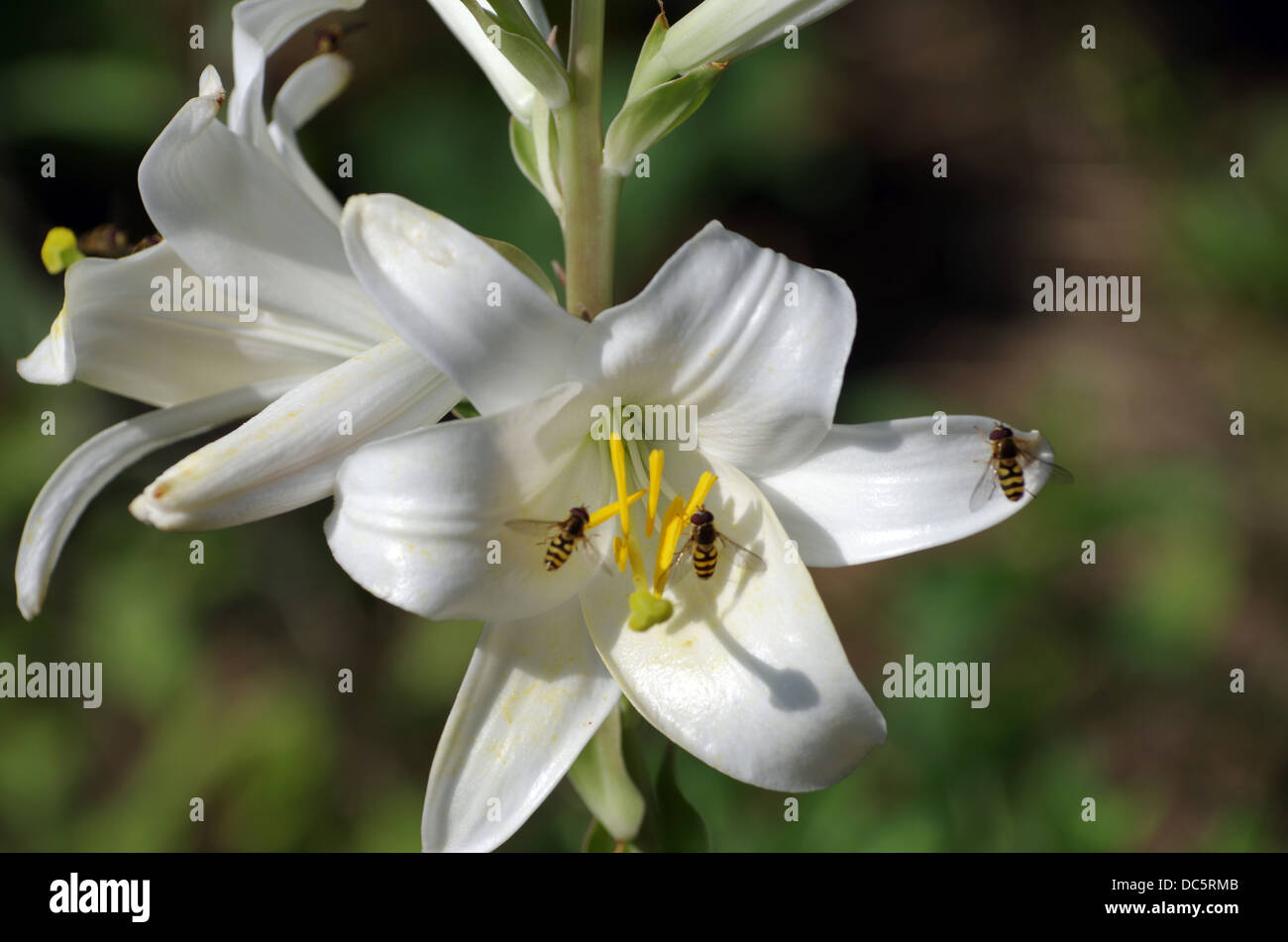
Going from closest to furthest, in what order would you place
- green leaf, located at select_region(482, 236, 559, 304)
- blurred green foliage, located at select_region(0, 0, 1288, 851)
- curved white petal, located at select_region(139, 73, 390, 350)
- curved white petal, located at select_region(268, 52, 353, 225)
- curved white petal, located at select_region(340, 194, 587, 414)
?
curved white petal, located at select_region(340, 194, 587, 414) < curved white petal, located at select_region(139, 73, 390, 350) < green leaf, located at select_region(482, 236, 559, 304) < curved white petal, located at select_region(268, 52, 353, 225) < blurred green foliage, located at select_region(0, 0, 1288, 851)

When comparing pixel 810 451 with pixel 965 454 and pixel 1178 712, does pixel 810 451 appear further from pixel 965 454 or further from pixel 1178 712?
pixel 1178 712

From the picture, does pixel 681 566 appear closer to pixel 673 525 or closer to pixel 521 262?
pixel 673 525

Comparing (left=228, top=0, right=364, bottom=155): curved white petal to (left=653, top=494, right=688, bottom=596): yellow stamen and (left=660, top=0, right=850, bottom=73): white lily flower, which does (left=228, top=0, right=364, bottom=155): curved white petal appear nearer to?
(left=660, top=0, right=850, bottom=73): white lily flower

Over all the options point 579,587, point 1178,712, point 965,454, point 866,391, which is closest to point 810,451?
point 965,454

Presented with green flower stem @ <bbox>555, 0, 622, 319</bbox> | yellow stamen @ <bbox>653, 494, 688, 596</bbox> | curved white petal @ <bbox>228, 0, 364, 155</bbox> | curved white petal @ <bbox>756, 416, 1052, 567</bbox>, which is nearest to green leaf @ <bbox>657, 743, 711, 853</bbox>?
yellow stamen @ <bbox>653, 494, 688, 596</bbox>

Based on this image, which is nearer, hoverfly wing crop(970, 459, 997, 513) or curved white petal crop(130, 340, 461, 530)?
curved white petal crop(130, 340, 461, 530)

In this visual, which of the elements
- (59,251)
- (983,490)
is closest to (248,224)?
(59,251)
